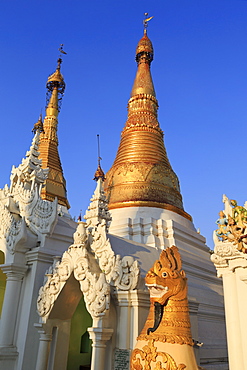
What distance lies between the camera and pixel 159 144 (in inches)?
897

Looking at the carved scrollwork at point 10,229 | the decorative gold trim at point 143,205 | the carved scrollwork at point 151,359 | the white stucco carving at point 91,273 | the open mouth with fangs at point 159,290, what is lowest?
the carved scrollwork at point 151,359

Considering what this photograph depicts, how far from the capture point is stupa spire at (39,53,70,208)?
25078mm

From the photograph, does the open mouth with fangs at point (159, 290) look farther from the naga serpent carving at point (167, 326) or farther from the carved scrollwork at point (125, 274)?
the carved scrollwork at point (125, 274)

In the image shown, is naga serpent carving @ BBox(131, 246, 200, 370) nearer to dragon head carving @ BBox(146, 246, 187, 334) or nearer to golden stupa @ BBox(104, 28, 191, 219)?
dragon head carving @ BBox(146, 246, 187, 334)

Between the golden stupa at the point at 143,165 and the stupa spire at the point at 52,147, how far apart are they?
523 centimetres

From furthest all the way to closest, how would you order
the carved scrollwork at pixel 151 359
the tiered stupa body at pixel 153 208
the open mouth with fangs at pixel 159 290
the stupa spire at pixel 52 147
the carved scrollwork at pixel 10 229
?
1. the stupa spire at pixel 52 147
2. the tiered stupa body at pixel 153 208
3. the carved scrollwork at pixel 10 229
4. the open mouth with fangs at pixel 159 290
5. the carved scrollwork at pixel 151 359

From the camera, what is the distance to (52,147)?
28031 mm

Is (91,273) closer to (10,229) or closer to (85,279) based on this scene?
(85,279)

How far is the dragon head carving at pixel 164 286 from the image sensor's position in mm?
6020

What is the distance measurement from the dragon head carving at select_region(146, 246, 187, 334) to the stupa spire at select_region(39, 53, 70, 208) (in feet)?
59.9

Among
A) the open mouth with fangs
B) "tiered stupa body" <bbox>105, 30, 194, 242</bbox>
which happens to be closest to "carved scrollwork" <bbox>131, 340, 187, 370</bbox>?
the open mouth with fangs

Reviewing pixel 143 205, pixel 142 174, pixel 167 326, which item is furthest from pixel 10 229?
pixel 142 174

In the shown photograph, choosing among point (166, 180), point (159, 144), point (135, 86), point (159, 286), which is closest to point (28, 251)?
point (159, 286)

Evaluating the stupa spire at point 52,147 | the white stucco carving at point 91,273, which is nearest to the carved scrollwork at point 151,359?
the white stucco carving at point 91,273
